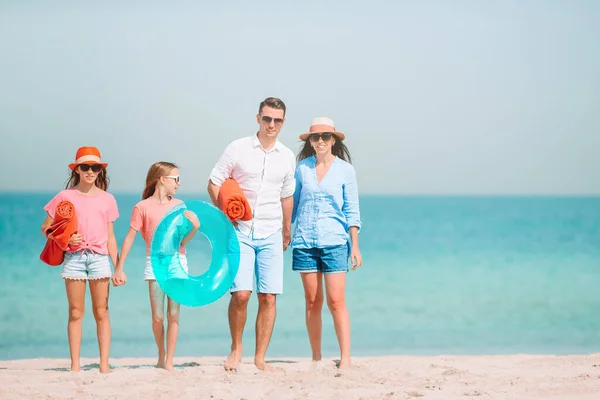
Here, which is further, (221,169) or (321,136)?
(321,136)

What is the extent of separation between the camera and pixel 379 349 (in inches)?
354

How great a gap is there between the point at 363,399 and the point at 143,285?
9.34 m

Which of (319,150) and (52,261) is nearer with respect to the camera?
(52,261)

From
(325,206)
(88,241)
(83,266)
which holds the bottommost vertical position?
(83,266)

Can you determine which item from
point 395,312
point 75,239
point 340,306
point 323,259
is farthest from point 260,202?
point 395,312

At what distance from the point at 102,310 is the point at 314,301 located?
4.34 ft

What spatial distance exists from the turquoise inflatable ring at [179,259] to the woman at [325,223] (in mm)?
480

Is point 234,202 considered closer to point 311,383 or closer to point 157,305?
point 157,305

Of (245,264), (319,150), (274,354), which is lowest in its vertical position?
(274,354)

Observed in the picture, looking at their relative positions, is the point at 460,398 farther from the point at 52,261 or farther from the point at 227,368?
the point at 52,261

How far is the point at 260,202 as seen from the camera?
5.11 meters

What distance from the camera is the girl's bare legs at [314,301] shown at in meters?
5.35

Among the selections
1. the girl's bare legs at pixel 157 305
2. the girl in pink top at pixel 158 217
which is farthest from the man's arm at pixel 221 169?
the girl's bare legs at pixel 157 305

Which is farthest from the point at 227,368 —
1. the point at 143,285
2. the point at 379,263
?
the point at 379,263
